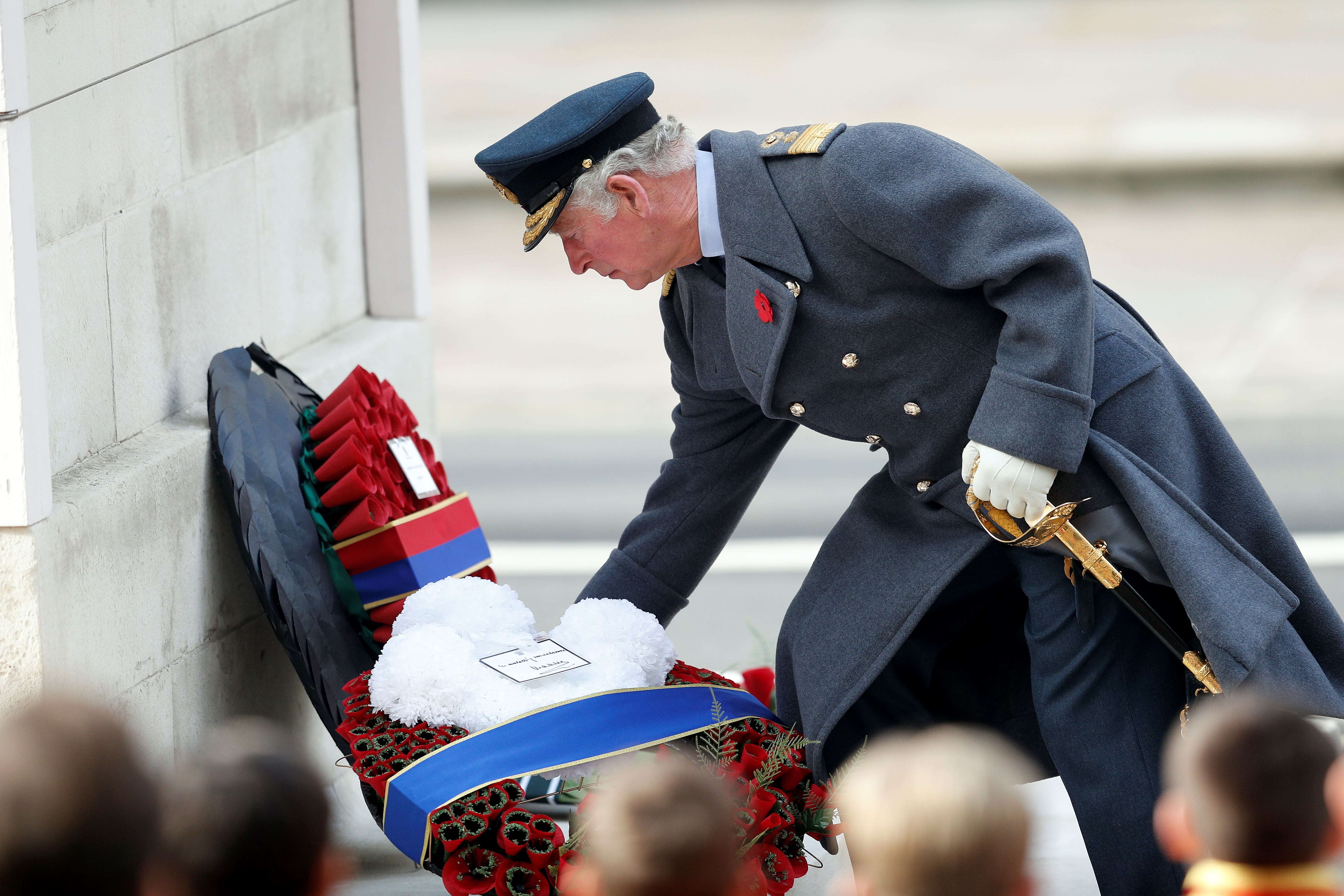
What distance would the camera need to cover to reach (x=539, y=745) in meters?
2.54

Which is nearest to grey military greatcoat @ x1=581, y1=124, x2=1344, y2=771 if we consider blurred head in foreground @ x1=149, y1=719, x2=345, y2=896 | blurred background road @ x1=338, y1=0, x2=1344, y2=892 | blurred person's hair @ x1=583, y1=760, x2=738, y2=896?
blurred background road @ x1=338, y1=0, x2=1344, y2=892

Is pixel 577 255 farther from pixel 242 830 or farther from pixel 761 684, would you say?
pixel 242 830

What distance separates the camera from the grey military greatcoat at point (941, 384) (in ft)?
7.77

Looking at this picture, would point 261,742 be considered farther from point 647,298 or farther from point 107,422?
point 647,298

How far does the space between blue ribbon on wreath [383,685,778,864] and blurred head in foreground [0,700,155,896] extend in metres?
0.94

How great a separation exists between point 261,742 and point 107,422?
1388 mm

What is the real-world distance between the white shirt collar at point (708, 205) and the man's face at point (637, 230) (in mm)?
13

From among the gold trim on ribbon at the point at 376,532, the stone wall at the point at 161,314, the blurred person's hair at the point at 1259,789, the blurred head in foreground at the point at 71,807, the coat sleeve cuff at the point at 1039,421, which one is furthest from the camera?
the gold trim on ribbon at the point at 376,532

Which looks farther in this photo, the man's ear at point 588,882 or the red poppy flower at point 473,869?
the red poppy flower at point 473,869

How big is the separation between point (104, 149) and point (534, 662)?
1.10 meters

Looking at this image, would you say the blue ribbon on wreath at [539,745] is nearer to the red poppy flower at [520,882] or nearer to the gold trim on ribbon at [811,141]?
the red poppy flower at [520,882]

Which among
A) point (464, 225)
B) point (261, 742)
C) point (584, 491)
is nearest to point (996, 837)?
point (261, 742)

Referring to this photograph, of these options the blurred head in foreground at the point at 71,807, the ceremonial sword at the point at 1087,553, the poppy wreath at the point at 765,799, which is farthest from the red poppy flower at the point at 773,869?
the blurred head in foreground at the point at 71,807

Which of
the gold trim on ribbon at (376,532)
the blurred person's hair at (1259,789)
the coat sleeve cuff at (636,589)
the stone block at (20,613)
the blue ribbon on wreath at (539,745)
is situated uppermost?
the blurred person's hair at (1259,789)
